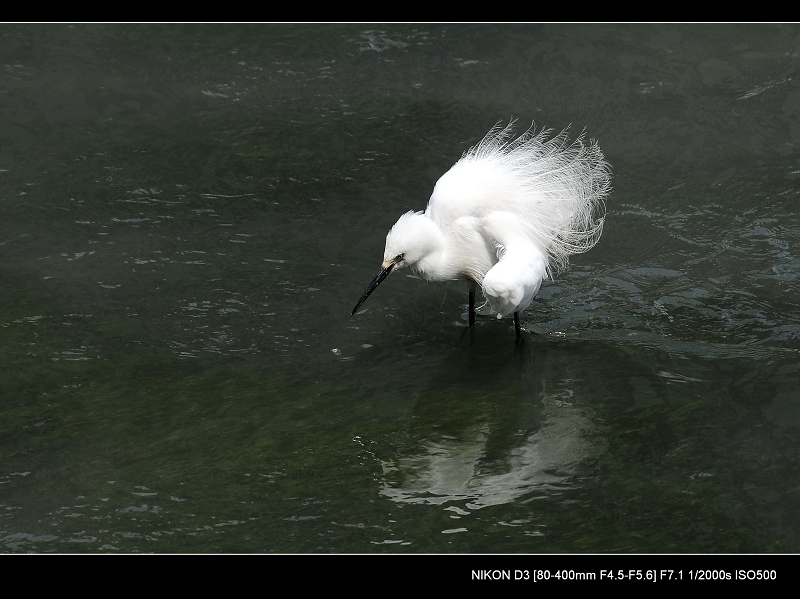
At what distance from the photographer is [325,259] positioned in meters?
5.64

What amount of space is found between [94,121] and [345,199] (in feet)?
7.20

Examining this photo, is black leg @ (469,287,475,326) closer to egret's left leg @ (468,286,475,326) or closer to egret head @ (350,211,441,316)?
egret's left leg @ (468,286,475,326)

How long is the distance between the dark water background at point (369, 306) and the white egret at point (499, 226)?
40cm

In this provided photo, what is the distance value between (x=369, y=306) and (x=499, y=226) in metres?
0.94

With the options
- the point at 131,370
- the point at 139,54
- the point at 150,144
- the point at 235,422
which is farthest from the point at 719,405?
the point at 139,54

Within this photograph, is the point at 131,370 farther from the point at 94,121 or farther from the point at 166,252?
the point at 94,121

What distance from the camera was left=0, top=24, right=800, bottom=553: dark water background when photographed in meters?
3.75

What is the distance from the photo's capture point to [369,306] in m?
5.25

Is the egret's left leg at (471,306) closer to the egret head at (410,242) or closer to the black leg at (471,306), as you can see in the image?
the black leg at (471,306)

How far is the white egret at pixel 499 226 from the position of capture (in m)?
4.57

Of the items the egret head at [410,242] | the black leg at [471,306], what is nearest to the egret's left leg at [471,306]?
the black leg at [471,306]

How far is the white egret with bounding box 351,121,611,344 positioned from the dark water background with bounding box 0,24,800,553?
1.30 feet

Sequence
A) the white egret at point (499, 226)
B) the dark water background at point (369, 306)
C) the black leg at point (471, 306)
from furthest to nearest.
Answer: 1. the black leg at point (471, 306)
2. the white egret at point (499, 226)
3. the dark water background at point (369, 306)

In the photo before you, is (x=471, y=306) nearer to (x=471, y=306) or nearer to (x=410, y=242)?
(x=471, y=306)
